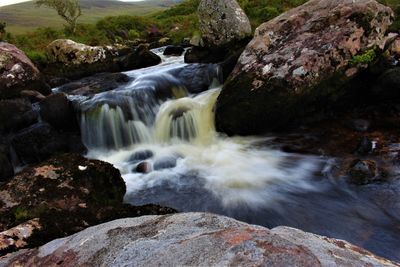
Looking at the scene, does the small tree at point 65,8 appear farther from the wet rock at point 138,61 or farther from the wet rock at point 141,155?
the wet rock at point 141,155

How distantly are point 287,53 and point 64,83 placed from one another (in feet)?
34.2

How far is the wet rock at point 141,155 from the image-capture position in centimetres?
1020

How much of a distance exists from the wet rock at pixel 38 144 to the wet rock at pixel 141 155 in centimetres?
201

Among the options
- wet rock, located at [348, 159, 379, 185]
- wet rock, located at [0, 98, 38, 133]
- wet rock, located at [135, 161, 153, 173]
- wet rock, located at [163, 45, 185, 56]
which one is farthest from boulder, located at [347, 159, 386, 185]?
wet rock, located at [163, 45, 185, 56]

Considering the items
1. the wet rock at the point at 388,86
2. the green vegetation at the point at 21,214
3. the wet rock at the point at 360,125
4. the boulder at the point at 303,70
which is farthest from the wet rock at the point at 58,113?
the wet rock at the point at 388,86

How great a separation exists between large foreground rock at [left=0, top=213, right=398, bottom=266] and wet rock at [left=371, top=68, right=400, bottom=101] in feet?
27.6

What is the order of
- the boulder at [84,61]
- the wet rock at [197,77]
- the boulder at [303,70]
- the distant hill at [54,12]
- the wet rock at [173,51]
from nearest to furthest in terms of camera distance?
the boulder at [303,70]
the wet rock at [197,77]
the boulder at [84,61]
the wet rock at [173,51]
the distant hill at [54,12]

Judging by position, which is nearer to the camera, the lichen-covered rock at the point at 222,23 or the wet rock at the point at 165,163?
the wet rock at the point at 165,163

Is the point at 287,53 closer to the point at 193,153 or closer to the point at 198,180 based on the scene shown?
the point at 193,153

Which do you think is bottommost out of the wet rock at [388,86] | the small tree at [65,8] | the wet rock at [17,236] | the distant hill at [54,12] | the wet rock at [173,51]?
the wet rock at [17,236]

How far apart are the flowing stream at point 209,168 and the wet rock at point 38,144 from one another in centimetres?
98

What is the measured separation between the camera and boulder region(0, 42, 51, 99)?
13023 millimetres

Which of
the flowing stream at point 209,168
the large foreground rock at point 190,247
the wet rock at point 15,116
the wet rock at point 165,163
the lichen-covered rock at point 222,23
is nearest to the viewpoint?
the large foreground rock at point 190,247

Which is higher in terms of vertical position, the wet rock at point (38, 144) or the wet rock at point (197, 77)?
the wet rock at point (197, 77)
